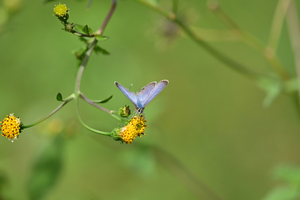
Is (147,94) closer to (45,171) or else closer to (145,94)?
(145,94)

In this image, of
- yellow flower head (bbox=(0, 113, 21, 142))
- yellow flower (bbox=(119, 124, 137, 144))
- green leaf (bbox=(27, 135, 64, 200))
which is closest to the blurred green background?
green leaf (bbox=(27, 135, 64, 200))

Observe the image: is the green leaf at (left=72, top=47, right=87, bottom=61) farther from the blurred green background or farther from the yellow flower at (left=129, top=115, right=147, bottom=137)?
the blurred green background

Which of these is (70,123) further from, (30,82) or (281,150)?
(281,150)

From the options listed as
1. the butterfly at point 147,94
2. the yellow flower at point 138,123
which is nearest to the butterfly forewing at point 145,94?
the butterfly at point 147,94

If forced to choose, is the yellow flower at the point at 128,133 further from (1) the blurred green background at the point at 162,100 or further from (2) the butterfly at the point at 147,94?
(1) the blurred green background at the point at 162,100

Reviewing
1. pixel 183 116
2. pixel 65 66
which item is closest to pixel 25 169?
pixel 65 66

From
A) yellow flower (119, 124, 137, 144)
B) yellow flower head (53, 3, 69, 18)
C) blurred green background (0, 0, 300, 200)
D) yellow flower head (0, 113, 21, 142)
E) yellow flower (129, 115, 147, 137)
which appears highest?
blurred green background (0, 0, 300, 200)
